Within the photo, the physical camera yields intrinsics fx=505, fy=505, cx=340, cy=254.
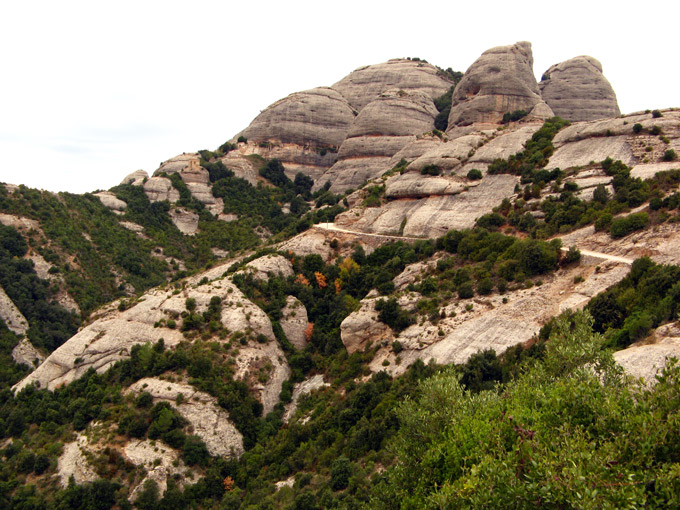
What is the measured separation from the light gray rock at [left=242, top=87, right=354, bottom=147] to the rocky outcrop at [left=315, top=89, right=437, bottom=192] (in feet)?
28.8

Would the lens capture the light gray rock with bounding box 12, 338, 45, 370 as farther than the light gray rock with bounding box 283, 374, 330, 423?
Yes

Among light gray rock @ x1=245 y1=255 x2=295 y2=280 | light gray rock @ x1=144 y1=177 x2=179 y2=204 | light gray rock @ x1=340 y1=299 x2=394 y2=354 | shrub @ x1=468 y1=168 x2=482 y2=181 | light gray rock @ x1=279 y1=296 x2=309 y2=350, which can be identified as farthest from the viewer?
light gray rock @ x1=144 y1=177 x2=179 y2=204

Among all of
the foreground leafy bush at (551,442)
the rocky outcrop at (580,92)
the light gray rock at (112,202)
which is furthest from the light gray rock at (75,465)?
the rocky outcrop at (580,92)

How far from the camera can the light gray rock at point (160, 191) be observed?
247 ft

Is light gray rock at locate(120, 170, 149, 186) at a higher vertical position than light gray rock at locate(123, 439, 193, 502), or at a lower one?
higher

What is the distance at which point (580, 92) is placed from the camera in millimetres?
80688

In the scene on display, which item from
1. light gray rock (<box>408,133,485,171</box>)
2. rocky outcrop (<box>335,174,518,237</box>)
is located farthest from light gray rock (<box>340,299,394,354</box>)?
light gray rock (<box>408,133,485,171</box>)

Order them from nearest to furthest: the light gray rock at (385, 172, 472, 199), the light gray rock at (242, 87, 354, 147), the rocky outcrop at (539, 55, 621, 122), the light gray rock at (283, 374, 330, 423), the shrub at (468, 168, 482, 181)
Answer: the light gray rock at (283, 374, 330, 423), the light gray rock at (385, 172, 472, 199), the shrub at (468, 168, 482, 181), the rocky outcrop at (539, 55, 621, 122), the light gray rock at (242, 87, 354, 147)

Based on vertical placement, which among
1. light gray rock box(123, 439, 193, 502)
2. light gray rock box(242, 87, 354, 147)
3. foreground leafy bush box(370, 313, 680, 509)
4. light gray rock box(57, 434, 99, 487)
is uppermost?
light gray rock box(242, 87, 354, 147)

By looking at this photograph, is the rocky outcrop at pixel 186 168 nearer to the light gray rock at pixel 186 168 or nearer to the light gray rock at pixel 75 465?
the light gray rock at pixel 186 168

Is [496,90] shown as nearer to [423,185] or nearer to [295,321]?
[423,185]

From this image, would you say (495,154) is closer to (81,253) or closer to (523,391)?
(523,391)

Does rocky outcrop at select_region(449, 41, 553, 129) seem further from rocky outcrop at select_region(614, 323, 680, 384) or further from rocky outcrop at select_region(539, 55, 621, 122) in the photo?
rocky outcrop at select_region(614, 323, 680, 384)

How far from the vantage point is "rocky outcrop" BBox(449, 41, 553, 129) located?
6594cm
